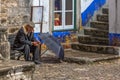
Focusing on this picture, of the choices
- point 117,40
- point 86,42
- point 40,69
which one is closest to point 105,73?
point 40,69

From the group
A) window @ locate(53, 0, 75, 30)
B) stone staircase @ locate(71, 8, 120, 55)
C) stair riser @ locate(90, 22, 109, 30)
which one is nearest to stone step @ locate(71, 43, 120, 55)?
stone staircase @ locate(71, 8, 120, 55)

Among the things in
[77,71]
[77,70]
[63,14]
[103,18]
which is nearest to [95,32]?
[103,18]

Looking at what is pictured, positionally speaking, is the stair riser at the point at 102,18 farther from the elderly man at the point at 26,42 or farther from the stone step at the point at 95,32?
the elderly man at the point at 26,42

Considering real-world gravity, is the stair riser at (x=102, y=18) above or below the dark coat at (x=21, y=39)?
above

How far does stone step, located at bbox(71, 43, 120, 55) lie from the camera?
488 inches

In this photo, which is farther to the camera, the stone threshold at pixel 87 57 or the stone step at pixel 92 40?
the stone step at pixel 92 40

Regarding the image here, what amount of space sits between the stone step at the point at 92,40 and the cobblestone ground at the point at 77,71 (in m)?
1.76

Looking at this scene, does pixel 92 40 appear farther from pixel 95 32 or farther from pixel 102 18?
pixel 102 18

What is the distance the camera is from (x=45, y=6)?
1336 centimetres

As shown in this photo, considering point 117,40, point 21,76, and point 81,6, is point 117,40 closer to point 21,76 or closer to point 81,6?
point 81,6

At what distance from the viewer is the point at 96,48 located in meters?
13.0

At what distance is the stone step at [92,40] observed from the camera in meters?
13.6

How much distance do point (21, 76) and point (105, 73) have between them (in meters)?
3.24

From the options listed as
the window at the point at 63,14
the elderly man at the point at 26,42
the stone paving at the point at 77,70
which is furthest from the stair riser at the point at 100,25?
the elderly man at the point at 26,42
